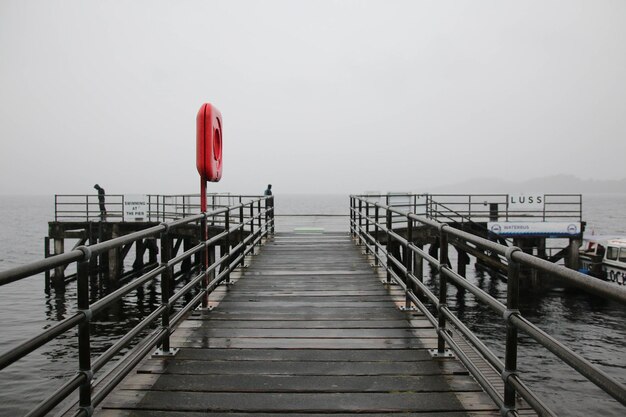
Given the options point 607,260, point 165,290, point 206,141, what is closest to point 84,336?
point 165,290

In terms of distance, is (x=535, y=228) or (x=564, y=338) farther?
(x=535, y=228)

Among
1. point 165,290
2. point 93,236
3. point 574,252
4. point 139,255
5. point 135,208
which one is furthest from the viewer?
point 139,255

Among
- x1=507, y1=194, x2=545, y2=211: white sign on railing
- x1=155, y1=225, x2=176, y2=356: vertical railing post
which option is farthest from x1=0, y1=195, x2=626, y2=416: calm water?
x1=155, y1=225, x2=176, y2=356: vertical railing post

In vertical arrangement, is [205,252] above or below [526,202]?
below

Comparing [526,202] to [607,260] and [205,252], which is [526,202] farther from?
[205,252]

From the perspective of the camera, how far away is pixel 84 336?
7.81ft

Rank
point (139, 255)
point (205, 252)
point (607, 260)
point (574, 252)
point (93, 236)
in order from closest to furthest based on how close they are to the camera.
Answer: point (205, 252) → point (607, 260) → point (574, 252) → point (93, 236) → point (139, 255)

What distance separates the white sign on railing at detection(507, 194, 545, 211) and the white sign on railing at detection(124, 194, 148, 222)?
15.9 m

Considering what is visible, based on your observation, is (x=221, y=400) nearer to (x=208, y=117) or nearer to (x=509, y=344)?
(x=509, y=344)

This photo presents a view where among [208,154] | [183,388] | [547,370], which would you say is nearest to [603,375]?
[183,388]

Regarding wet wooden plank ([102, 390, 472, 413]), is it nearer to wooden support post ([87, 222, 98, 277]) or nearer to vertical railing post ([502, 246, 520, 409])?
vertical railing post ([502, 246, 520, 409])

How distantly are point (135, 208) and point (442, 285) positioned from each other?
1933cm

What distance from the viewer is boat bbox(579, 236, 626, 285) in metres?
17.4

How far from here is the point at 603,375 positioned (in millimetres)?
1561
